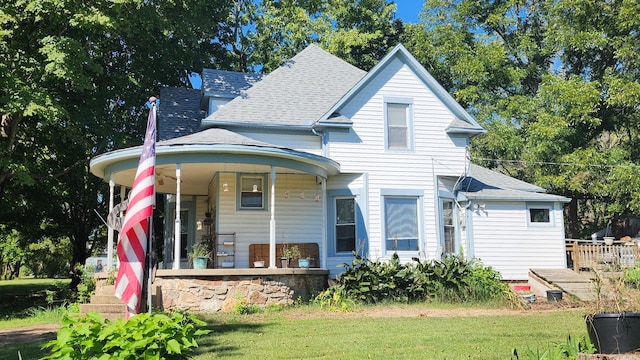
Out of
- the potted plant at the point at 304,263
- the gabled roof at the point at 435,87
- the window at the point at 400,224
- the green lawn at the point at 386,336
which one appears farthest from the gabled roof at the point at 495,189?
the green lawn at the point at 386,336

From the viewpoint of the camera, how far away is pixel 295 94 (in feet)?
60.3

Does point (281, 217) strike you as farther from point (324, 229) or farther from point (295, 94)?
point (295, 94)

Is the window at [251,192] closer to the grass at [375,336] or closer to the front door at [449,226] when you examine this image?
the grass at [375,336]

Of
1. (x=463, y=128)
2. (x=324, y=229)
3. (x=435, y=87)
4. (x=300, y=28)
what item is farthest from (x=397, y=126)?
(x=300, y=28)

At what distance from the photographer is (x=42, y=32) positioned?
16.1 metres

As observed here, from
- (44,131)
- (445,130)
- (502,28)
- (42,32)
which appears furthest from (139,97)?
(502,28)

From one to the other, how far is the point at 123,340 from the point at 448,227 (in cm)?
1515

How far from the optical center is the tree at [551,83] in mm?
23969

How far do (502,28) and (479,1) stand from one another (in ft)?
6.23

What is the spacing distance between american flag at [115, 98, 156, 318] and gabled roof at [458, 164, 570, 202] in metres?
13.3

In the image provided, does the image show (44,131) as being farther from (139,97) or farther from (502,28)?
(502,28)

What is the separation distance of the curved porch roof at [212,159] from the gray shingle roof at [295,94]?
1002mm

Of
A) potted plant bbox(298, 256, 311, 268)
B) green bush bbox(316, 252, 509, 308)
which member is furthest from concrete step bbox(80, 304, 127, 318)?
potted plant bbox(298, 256, 311, 268)

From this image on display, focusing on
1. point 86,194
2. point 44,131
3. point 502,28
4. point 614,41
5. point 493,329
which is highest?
point 502,28
